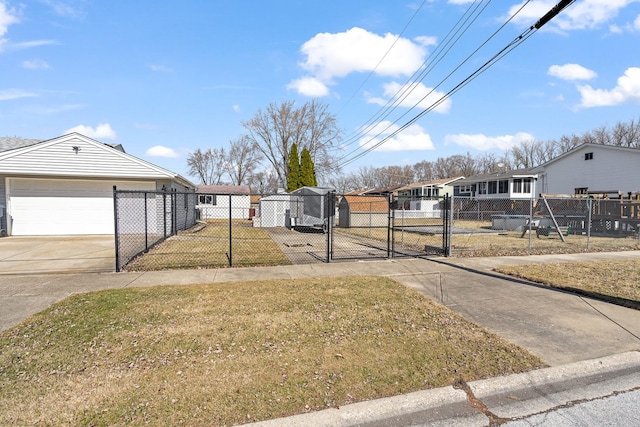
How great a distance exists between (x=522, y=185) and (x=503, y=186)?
1835 mm

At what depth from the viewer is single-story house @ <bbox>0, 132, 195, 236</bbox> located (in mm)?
14477

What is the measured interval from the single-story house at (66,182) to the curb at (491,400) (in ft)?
49.8

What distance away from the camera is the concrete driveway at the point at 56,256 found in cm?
787

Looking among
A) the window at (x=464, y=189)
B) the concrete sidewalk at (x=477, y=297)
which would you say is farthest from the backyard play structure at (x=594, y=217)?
the window at (x=464, y=189)

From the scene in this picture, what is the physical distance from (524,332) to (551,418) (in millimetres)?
1820

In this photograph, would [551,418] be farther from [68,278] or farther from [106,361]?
[68,278]

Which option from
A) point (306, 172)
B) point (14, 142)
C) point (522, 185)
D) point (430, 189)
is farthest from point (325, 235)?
point (430, 189)

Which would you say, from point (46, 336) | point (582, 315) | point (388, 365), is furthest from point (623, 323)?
point (46, 336)

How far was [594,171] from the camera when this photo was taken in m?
25.4

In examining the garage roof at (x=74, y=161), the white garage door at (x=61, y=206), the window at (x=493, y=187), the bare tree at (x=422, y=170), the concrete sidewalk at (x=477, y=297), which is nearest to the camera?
the concrete sidewalk at (x=477, y=297)

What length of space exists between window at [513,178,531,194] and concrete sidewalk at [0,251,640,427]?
31755 millimetres

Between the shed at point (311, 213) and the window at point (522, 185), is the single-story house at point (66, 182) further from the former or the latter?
the window at point (522, 185)

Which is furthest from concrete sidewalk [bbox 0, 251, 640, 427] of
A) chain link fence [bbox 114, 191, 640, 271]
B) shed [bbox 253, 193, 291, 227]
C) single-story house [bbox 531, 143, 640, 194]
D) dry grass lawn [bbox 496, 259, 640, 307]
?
single-story house [bbox 531, 143, 640, 194]

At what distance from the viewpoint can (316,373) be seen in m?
3.26
